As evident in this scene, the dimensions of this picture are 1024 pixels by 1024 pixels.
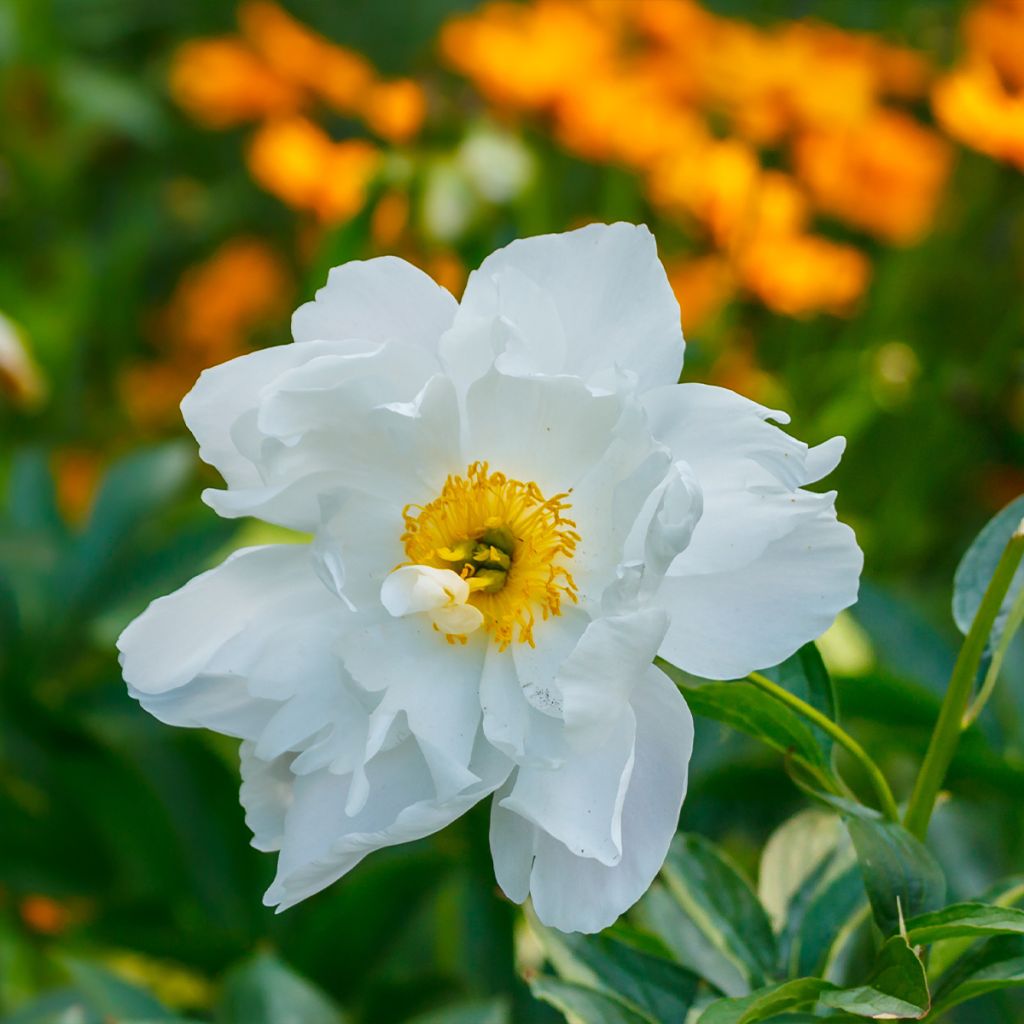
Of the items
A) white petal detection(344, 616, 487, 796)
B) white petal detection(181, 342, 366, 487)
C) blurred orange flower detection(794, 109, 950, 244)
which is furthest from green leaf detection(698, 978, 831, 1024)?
blurred orange flower detection(794, 109, 950, 244)

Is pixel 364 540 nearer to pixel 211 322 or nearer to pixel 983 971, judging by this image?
pixel 983 971

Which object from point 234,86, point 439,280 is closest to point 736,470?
point 439,280

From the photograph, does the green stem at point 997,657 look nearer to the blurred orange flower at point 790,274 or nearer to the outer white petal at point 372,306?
the outer white petal at point 372,306

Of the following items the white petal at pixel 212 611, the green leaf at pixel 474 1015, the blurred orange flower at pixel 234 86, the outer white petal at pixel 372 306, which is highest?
the outer white petal at pixel 372 306

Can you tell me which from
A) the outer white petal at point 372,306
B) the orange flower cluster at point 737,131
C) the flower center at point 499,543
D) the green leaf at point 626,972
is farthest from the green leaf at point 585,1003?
the orange flower cluster at point 737,131

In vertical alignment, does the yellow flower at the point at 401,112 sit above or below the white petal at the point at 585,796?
below

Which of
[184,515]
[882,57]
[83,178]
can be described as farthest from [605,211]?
[83,178]

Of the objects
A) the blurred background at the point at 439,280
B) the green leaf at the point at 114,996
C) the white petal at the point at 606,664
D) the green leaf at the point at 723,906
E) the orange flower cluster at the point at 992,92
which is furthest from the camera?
the orange flower cluster at the point at 992,92
